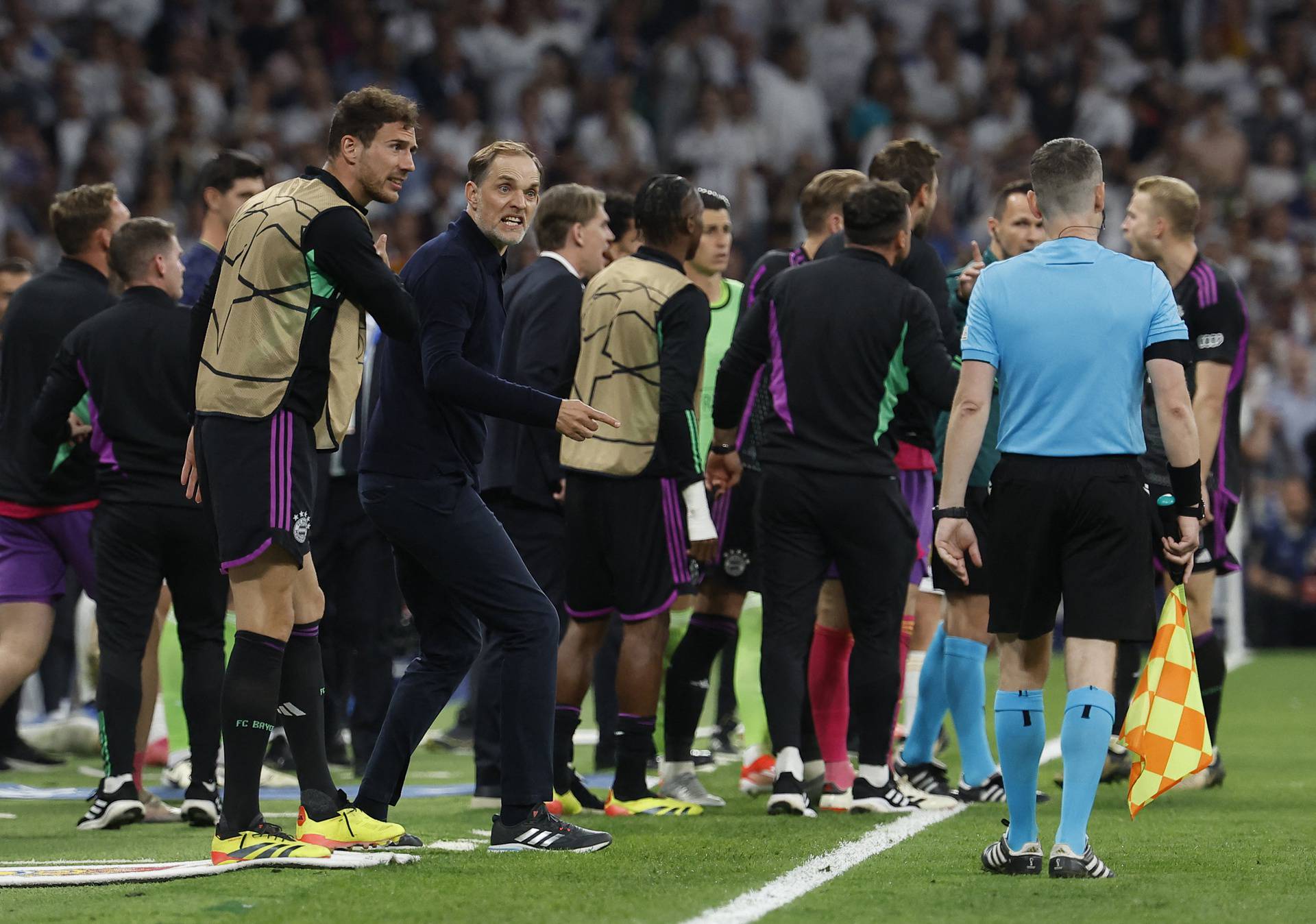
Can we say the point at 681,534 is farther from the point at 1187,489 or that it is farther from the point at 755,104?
the point at 755,104

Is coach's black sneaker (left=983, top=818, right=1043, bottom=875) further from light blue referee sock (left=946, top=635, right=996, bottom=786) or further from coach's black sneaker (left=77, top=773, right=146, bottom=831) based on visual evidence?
coach's black sneaker (left=77, top=773, right=146, bottom=831)

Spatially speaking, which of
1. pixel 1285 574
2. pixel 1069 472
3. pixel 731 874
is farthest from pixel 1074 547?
pixel 1285 574

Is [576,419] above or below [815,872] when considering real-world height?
above

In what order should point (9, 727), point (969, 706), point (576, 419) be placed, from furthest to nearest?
point (9, 727) → point (969, 706) → point (576, 419)

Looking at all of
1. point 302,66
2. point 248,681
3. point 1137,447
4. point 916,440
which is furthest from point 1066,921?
point 302,66

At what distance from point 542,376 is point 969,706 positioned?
221cm

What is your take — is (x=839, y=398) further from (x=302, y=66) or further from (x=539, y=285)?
(x=302, y=66)

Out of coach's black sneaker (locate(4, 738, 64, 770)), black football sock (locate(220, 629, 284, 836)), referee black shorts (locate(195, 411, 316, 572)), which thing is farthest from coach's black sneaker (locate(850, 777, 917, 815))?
coach's black sneaker (locate(4, 738, 64, 770))

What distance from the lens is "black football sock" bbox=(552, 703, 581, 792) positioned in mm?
7477

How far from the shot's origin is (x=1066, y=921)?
15.8 feet

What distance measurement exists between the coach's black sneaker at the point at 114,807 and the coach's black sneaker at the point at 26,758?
271 cm

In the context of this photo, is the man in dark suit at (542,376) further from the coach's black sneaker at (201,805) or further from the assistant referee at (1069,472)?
the assistant referee at (1069,472)

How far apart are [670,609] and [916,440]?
1.49 metres

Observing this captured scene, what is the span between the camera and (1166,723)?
18.4 feet
